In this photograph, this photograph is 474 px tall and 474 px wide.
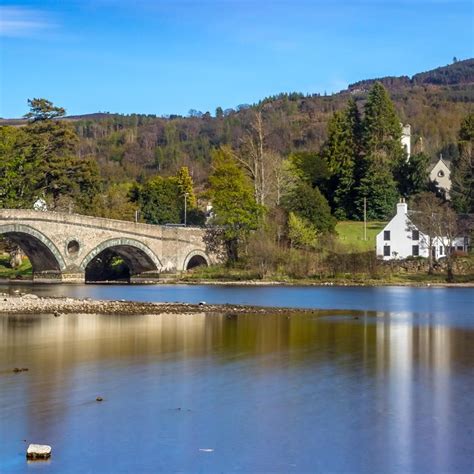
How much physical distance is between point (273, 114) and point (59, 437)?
184 metres

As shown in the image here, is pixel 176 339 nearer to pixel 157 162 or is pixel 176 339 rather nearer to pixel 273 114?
pixel 157 162

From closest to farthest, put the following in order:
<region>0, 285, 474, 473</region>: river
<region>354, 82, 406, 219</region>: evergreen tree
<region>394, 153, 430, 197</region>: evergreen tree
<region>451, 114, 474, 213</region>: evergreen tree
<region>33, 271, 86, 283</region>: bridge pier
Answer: <region>0, 285, 474, 473</region>: river, <region>33, 271, 86, 283</region>: bridge pier, <region>451, 114, 474, 213</region>: evergreen tree, <region>354, 82, 406, 219</region>: evergreen tree, <region>394, 153, 430, 197</region>: evergreen tree

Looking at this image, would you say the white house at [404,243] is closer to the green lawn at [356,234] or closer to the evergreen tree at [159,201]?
the green lawn at [356,234]

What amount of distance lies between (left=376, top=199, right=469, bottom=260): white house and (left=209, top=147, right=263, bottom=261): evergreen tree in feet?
30.2

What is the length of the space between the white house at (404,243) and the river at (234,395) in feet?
117

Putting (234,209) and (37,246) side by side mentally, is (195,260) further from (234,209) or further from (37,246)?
(37,246)

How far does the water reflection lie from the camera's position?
1445 cm

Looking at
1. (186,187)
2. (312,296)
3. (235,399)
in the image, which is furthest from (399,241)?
(235,399)

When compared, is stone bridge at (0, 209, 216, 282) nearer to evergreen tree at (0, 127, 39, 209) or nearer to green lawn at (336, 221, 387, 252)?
evergreen tree at (0, 127, 39, 209)

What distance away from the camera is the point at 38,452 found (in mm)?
13977

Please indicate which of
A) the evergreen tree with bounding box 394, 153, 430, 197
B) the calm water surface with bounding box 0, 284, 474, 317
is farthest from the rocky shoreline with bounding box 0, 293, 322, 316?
the evergreen tree with bounding box 394, 153, 430, 197

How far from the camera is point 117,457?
14.2 metres

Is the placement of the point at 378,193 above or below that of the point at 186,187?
below

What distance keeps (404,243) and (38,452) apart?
188ft
